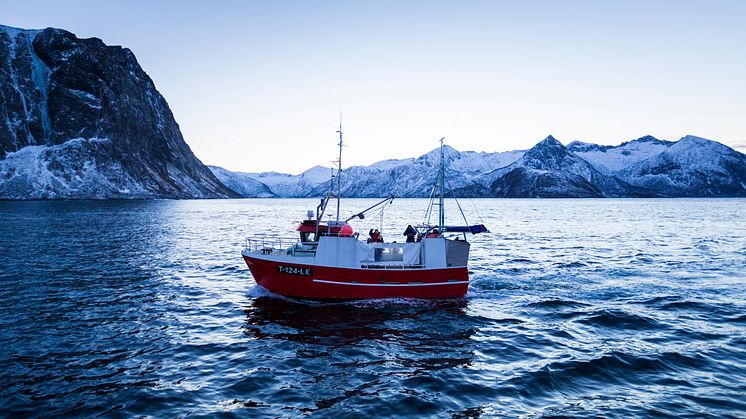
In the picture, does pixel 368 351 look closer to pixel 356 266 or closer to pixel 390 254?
pixel 356 266

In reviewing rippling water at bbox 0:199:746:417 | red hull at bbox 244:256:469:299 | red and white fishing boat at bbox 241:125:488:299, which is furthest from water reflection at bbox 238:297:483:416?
red and white fishing boat at bbox 241:125:488:299

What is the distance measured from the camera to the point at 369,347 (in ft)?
62.6

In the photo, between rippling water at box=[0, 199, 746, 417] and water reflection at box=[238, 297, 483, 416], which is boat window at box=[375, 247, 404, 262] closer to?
rippling water at box=[0, 199, 746, 417]

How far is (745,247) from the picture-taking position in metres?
52.5

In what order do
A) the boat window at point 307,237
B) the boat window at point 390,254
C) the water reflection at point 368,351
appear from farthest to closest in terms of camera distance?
the boat window at point 390,254, the boat window at point 307,237, the water reflection at point 368,351

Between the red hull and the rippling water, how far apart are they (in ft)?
2.76

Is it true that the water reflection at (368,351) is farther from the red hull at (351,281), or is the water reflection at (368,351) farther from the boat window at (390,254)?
the boat window at (390,254)

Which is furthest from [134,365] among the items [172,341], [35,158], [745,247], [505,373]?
[35,158]

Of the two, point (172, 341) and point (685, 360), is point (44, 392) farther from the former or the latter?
point (685, 360)

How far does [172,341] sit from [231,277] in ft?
49.7

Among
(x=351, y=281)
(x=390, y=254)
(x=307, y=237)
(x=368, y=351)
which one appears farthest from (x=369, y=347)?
(x=307, y=237)

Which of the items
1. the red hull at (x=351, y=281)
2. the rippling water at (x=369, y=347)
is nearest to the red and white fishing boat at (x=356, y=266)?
the red hull at (x=351, y=281)

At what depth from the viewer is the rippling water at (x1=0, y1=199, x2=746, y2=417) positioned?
13.9m

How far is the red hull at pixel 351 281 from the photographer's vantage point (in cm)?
2591
